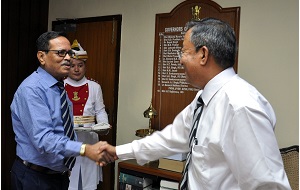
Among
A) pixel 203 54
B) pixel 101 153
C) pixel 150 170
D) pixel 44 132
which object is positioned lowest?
pixel 150 170

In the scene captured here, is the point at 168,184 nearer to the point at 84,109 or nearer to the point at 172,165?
the point at 172,165

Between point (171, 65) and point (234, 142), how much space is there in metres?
1.81

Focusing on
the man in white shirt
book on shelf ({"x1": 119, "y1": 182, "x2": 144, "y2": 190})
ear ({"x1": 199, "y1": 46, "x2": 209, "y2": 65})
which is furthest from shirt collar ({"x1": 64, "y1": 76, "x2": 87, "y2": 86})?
ear ({"x1": 199, "y1": 46, "x2": 209, "y2": 65})

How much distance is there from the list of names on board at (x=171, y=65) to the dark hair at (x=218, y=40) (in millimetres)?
1470

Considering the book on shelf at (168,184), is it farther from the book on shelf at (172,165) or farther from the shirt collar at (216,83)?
the shirt collar at (216,83)

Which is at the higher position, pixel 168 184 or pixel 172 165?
pixel 172 165

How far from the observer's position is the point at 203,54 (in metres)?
1.24

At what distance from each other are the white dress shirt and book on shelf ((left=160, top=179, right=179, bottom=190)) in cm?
110

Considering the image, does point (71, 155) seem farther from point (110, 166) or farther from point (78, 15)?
point (78, 15)

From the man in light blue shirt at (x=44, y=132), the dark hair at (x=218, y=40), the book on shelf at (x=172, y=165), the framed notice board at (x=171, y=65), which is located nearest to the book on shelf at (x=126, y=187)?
the book on shelf at (x=172, y=165)

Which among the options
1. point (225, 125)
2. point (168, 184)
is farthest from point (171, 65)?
point (225, 125)

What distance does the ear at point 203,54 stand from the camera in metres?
1.23

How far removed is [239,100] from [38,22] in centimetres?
314

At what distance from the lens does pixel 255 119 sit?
39.9 inches
